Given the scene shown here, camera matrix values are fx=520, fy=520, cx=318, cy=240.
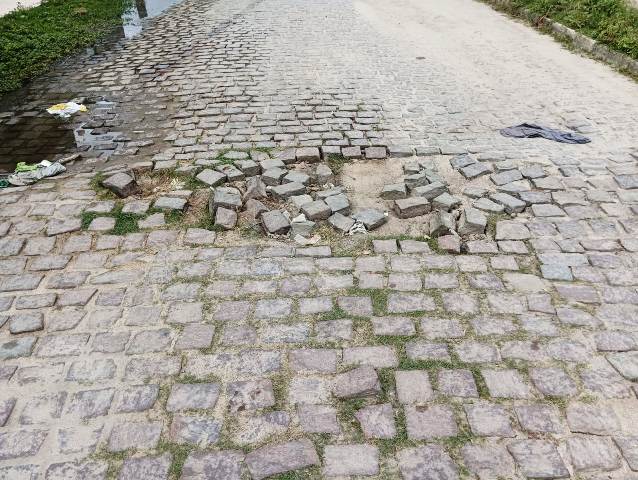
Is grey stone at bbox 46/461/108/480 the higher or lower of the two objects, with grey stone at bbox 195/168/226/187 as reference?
higher

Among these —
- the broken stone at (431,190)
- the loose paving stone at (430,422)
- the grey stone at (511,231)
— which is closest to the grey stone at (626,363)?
the loose paving stone at (430,422)

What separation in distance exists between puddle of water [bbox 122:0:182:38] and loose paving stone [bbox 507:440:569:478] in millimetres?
11902

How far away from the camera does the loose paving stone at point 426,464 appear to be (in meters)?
2.71

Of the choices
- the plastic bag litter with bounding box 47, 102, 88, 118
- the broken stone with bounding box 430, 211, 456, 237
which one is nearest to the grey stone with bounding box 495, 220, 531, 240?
the broken stone with bounding box 430, 211, 456, 237

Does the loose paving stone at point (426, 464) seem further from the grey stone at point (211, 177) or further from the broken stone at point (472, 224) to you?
the grey stone at point (211, 177)

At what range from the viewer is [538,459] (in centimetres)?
278

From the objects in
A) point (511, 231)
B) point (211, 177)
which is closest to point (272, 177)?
point (211, 177)

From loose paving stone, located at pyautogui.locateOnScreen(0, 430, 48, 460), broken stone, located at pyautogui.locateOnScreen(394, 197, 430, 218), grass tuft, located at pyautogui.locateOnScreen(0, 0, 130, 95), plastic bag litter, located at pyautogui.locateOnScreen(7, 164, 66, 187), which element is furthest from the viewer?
grass tuft, located at pyautogui.locateOnScreen(0, 0, 130, 95)

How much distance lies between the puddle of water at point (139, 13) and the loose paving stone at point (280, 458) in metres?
11.4

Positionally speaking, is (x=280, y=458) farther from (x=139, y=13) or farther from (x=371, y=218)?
(x=139, y=13)

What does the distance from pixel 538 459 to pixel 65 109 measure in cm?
749

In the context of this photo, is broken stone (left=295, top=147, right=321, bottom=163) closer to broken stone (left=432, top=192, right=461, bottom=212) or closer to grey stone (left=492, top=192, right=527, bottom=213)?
broken stone (left=432, top=192, right=461, bottom=212)

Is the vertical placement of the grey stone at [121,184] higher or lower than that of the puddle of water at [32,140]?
higher

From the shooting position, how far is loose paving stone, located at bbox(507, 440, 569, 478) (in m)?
2.71
